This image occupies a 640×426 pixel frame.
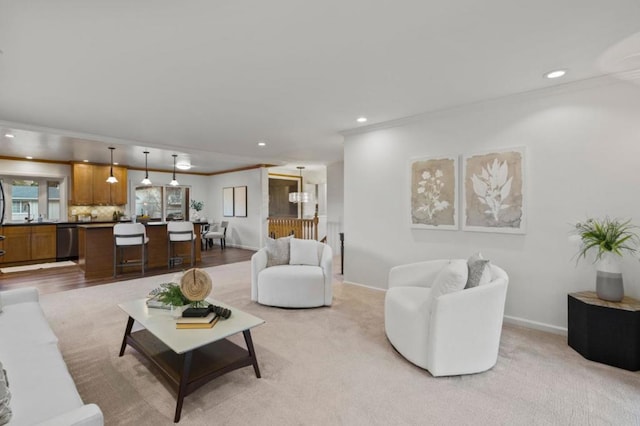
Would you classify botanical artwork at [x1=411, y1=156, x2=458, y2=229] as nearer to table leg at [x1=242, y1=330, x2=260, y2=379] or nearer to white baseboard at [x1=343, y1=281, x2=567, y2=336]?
white baseboard at [x1=343, y1=281, x2=567, y2=336]

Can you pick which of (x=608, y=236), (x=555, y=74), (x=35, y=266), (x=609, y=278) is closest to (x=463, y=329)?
(x=609, y=278)

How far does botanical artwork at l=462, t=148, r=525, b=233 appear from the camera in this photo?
326 cm

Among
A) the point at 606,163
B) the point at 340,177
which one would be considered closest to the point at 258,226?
the point at 340,177

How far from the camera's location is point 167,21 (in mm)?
1978

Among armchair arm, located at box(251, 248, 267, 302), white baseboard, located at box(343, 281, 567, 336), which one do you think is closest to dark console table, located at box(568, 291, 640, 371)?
white baseboard, located at box(343, 281, 567, 336)

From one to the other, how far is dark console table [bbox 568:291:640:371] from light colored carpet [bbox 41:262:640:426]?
93mm

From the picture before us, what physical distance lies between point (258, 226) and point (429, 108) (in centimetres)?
594

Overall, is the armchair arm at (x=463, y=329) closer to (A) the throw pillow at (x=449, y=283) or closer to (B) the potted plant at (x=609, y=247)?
(A) the throw pillow at (x=449, y=283)

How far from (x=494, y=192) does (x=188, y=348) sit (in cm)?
337

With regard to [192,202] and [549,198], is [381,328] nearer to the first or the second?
[549,198]

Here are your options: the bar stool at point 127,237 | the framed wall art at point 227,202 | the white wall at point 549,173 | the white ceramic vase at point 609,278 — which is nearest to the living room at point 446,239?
the white wall at point 549,173

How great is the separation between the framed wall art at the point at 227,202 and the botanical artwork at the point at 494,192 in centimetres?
741

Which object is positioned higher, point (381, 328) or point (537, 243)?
point (537, 243)

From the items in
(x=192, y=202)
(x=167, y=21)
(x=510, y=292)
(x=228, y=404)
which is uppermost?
(x=167, y=21)
